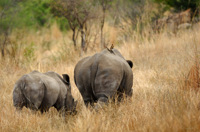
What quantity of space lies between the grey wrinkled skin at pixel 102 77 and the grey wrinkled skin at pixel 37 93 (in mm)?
733

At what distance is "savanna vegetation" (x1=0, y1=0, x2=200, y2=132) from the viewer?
4566mm

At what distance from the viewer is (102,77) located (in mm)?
4977

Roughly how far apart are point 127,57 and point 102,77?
20.9 feet

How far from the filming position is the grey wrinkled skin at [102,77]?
4.98 meters

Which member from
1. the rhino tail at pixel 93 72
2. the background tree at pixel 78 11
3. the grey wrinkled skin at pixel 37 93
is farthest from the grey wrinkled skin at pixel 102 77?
the background tree at pixel 78 11

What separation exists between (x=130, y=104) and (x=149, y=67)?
168 inches

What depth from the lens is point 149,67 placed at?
9789 millimetres

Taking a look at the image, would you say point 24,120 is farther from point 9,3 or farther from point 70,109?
point 9,3

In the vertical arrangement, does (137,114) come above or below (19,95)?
below

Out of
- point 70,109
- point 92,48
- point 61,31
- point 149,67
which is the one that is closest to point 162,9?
point 92,48

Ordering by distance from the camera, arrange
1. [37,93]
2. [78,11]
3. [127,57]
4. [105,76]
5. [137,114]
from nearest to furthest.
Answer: [137,114] < [105,76] < [37,93] < [127,57] < [78,11]

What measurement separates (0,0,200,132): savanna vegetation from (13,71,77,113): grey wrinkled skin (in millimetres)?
179

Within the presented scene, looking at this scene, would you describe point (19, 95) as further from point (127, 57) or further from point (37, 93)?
point (127, 57)

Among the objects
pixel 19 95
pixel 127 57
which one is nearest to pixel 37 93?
pixel 19 95
